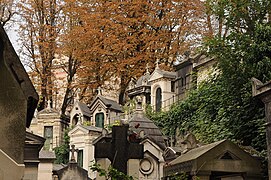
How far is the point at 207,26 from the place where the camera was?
104ft

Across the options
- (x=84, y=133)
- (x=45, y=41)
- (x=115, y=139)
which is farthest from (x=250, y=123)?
(x=45, y=41)

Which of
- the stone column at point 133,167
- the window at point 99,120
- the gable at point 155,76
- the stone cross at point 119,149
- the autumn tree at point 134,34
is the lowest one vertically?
the stone column at point 133,167

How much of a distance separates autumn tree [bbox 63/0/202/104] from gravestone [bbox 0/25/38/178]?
85.6ft

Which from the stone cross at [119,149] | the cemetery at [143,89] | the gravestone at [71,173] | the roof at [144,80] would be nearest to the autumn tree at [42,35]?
the cemetery at [143,89]

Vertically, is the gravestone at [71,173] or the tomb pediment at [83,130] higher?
the tomb pediment at [83,130]

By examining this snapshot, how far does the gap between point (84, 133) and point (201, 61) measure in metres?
8.52

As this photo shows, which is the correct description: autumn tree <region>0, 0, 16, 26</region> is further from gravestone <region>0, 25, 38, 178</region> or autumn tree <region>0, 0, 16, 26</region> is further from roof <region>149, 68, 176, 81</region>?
gravestone <region>0, 25, 38, 178</region>

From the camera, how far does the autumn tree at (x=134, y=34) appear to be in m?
30.9

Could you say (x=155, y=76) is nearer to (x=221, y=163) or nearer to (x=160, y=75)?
(x=160, y=75)

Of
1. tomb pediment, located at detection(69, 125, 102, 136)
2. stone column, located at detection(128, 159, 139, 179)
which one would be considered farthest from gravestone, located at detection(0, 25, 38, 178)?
tomb pediment, located at detection(69, 125, 102, 136)

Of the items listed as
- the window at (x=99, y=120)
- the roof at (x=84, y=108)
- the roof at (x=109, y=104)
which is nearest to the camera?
the roof at (x=109, y=104)

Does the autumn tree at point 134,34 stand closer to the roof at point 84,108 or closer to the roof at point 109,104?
the roof at point 109,104

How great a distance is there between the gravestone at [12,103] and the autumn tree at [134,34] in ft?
85.6

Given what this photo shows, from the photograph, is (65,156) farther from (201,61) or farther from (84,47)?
(201,61)
